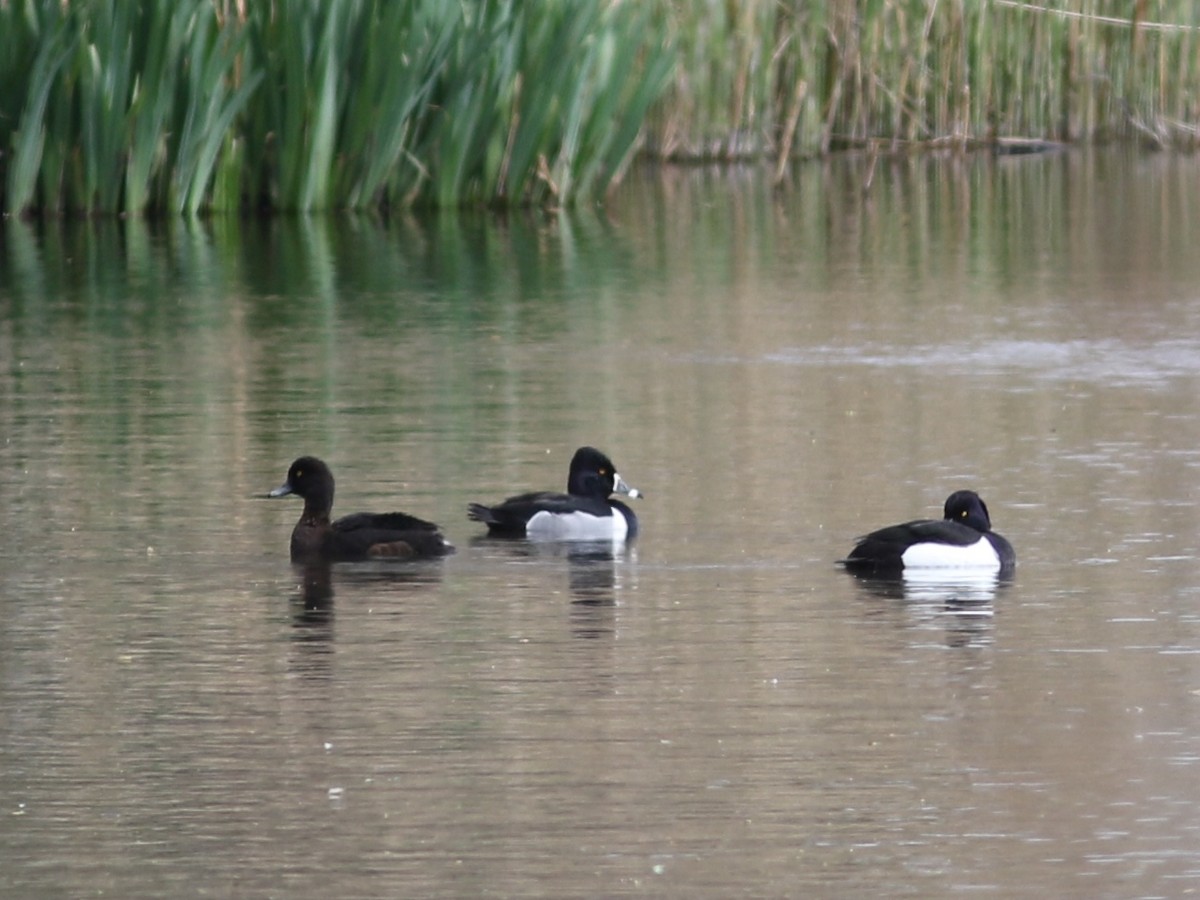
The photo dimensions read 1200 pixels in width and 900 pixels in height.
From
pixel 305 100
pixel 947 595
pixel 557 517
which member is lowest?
pixel 947 595

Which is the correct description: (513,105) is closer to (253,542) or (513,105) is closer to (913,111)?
(913,111)

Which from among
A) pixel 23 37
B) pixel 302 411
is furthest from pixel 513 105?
pixel 302 411

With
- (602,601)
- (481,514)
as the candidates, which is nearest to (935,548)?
(602,601)

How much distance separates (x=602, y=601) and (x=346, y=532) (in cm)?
104

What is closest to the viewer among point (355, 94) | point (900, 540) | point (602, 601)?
point (602, 601)

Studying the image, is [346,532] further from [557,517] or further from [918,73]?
[918,73]

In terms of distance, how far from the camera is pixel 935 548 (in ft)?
26.7

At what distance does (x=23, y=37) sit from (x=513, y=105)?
3.59m

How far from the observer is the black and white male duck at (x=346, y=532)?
27.5ft

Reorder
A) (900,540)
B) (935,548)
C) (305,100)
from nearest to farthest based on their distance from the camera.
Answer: (900,540)
(935,548)
(305,100)

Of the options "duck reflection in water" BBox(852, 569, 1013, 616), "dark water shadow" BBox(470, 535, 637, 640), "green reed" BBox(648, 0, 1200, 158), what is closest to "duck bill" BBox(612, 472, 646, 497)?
"dark water shadow" BBox(470, 535, 637, 640)

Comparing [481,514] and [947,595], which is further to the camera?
[481,514]

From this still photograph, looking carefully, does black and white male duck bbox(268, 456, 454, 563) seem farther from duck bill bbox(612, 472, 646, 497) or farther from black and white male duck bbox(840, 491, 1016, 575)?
black and white male duck bbox(840, 491, 1016, 575)

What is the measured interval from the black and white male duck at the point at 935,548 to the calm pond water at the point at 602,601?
15 centimetres
